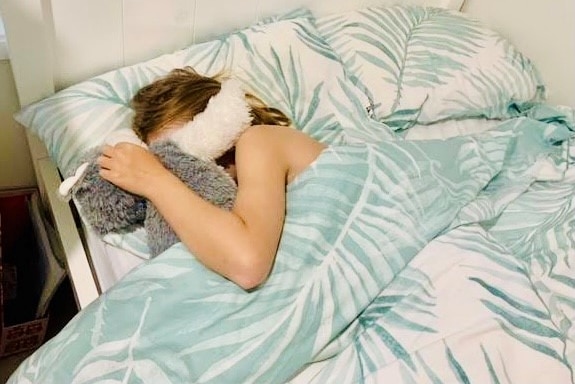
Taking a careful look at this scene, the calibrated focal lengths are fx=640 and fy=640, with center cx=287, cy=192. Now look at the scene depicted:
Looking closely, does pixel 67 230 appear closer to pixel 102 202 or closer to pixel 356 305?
pixel 102 202

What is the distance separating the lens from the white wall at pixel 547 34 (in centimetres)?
139

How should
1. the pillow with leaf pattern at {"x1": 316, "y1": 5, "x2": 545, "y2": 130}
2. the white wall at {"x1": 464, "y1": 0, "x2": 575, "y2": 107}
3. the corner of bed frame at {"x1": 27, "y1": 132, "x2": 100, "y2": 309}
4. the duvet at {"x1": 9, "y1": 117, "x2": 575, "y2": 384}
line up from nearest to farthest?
1. the duvet at {"x1": 9, "y1": 117, "x2": 575, "y2": 384}
2. the corner of bed frame at {"x1": 27, "y1": 132, "x2": 100, "y2": 309}
3. the pillow with leaf pattern at {"x1": 316, "y1": 5, "x2": 545, "y2": 130}
4. the white wall at {"x1": 464, "y1": 0, "x2": 575, "y2": 107}

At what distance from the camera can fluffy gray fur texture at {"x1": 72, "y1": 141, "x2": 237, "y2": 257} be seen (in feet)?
2.92

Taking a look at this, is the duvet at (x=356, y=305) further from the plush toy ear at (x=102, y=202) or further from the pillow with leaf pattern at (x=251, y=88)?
the pillow with leaf pattern at (x=251, y=88)

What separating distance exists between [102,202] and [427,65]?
721mm

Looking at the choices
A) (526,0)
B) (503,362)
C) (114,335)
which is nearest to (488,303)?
(503,362)

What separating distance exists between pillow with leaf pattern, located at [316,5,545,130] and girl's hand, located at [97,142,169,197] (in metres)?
0.50

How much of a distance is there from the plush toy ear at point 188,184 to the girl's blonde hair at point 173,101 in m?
0.06

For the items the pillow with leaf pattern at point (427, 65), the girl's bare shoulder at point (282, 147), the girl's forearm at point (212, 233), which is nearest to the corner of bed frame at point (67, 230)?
the girl's forearm at point (212, 233)

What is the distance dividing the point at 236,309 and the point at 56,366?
23 cm

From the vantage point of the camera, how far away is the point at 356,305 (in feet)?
2.85

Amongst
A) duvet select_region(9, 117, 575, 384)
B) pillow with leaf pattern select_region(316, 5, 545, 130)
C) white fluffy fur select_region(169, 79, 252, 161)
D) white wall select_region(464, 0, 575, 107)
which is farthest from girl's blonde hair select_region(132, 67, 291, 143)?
white wall select_region(464, 0, 575, 107)

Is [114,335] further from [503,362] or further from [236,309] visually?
[503,362]

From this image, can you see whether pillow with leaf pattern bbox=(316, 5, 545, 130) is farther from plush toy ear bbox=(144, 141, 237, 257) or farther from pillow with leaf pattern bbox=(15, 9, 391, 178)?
plush toy ear bbox=(144, 141, 237, 257)
